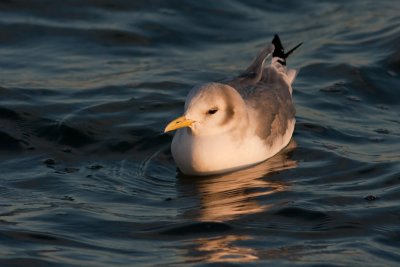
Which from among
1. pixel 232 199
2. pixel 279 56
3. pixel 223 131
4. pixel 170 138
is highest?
pixel 279 56

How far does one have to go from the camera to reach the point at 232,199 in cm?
913

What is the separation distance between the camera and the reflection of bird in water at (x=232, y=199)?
25.6 feet

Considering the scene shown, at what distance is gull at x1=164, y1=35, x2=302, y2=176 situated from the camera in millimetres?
9750

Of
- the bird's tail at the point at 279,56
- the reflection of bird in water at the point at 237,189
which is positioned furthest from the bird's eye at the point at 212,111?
the bird's tail at the point at 279,56

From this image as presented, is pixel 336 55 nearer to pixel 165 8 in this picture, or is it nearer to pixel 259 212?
pixel 165 8

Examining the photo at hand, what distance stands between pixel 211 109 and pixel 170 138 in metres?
1.18

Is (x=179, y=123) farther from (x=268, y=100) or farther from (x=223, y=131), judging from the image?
(x=268, y=100)

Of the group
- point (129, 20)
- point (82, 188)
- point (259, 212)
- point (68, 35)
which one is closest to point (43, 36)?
point (68, 35)

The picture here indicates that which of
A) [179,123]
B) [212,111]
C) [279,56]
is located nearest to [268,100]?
[212,111]

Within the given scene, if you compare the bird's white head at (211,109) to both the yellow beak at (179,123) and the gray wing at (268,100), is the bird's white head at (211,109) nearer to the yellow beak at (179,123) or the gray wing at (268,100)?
the yellow beak at (179,123)

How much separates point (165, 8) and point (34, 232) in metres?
7.82

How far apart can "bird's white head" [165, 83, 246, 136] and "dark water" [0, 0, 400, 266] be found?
18.0 inches

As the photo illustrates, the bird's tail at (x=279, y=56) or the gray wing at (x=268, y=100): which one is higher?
the bird's tail at (x=279, y=56)

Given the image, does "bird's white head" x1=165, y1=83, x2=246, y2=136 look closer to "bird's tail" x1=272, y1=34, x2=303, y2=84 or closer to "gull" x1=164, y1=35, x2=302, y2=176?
"gull" x1=164, y1=35, x2=302, y2=176
